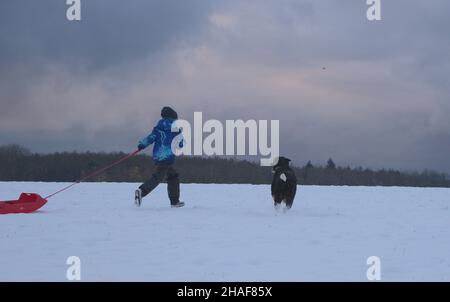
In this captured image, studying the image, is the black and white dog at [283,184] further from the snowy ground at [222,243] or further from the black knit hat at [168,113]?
the black knit hat at [168,113]

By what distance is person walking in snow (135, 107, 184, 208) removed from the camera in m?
11.8

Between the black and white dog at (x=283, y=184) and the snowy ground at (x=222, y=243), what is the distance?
27cm

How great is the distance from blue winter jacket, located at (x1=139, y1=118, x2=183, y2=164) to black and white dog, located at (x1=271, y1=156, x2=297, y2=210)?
2.22m

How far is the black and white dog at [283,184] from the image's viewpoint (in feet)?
35.5

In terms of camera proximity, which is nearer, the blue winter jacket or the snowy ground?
the snowy ground

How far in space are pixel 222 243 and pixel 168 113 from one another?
16.9ft

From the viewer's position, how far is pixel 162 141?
1183 cm
